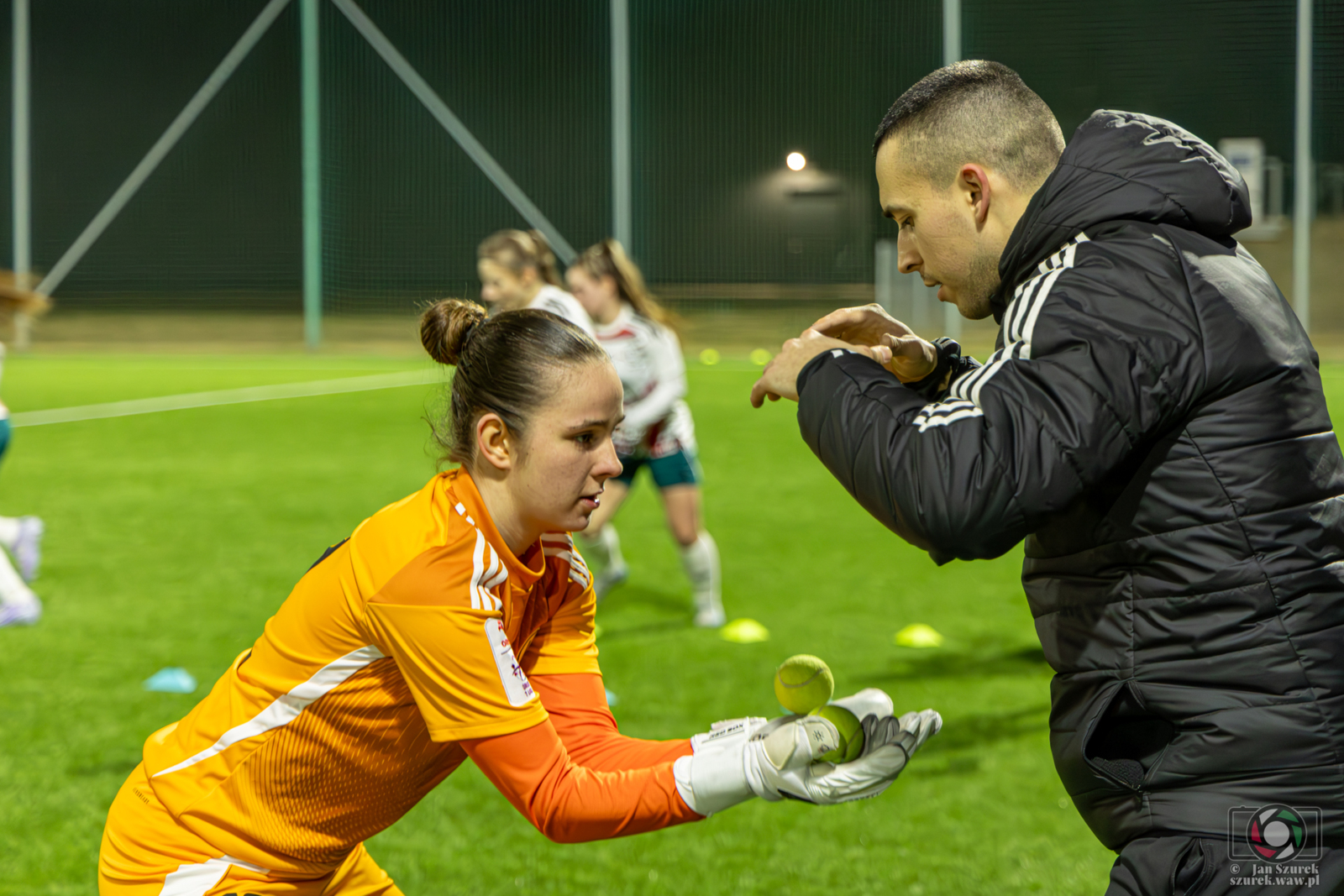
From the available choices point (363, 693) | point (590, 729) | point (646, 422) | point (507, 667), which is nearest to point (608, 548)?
point (646, 422)

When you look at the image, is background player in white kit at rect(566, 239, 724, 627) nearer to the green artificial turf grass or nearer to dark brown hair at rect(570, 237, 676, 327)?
dark brown hair at rect(570, 237, 676, 327)

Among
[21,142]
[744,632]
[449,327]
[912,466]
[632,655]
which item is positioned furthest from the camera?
[21,142]

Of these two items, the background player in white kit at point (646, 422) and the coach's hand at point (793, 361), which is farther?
the background player in white kit at point (646, 422)

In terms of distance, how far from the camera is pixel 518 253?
7.48 meters

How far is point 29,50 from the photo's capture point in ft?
89.5

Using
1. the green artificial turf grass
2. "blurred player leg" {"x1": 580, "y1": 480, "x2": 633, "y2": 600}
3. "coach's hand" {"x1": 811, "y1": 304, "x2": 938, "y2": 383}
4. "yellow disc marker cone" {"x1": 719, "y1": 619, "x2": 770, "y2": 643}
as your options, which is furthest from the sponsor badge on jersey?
"blurred player leg" {"x1": 580, "y1": 480, "x2": 633, "y2": 600}

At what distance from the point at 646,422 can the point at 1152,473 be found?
522 cm

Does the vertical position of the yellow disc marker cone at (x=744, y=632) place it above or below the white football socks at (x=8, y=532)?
below

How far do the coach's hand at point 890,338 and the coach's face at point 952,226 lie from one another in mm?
170

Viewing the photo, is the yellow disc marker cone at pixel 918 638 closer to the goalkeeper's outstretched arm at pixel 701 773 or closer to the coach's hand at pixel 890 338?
the coach's hand at pixel 890 338

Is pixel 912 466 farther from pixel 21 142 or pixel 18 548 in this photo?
pixel 21 142

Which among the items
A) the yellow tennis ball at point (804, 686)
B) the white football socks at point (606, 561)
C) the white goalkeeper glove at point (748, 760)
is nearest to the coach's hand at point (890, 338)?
the yellow tennis ball at point (804, 686)

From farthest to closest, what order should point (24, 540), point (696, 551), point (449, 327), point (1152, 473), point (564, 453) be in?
1. point (24, 540)
2. point (696, 551)
3. point (449, 327)
4. point (564, 453)
5. point (1152, 473)

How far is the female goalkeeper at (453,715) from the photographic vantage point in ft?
7.05
